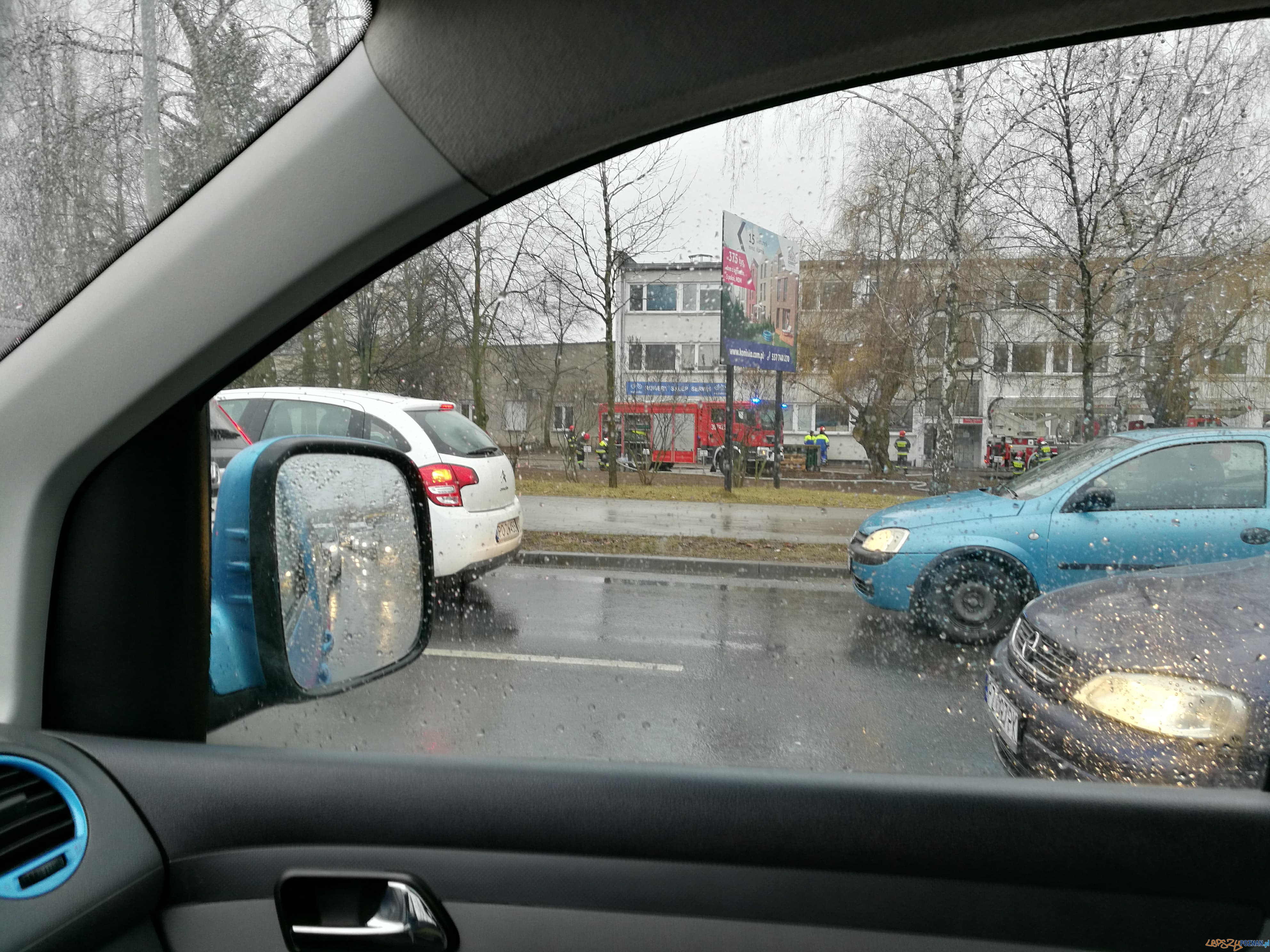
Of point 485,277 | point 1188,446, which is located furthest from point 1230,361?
point 485,277

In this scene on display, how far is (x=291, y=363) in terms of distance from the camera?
1638 mm

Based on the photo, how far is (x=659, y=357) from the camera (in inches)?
69.6

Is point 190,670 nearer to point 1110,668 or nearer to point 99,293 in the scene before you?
point 99,293

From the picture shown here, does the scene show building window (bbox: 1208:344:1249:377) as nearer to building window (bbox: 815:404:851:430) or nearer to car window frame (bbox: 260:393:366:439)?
building window (bbox: 815:404:851:430)

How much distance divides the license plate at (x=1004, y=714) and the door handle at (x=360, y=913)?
101cm

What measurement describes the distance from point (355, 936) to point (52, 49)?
4.92 ft

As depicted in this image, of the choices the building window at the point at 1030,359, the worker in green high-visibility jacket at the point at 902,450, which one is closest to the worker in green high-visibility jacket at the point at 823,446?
the worker in green high-visibility jacket at the point at 902,450

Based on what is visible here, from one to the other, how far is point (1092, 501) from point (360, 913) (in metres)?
1.44

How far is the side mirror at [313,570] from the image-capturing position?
65.4 inches

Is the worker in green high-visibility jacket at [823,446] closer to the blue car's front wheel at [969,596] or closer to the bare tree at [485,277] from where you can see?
the blue car's front wheel at [969,596]

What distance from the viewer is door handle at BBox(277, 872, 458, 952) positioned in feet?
5.11

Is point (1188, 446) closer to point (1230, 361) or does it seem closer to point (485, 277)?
point (1230, 361)

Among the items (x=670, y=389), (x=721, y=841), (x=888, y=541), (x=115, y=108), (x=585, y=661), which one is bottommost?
(x=721, y=841)

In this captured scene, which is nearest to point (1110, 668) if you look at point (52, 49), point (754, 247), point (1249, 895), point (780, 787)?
point (1249, 895)
